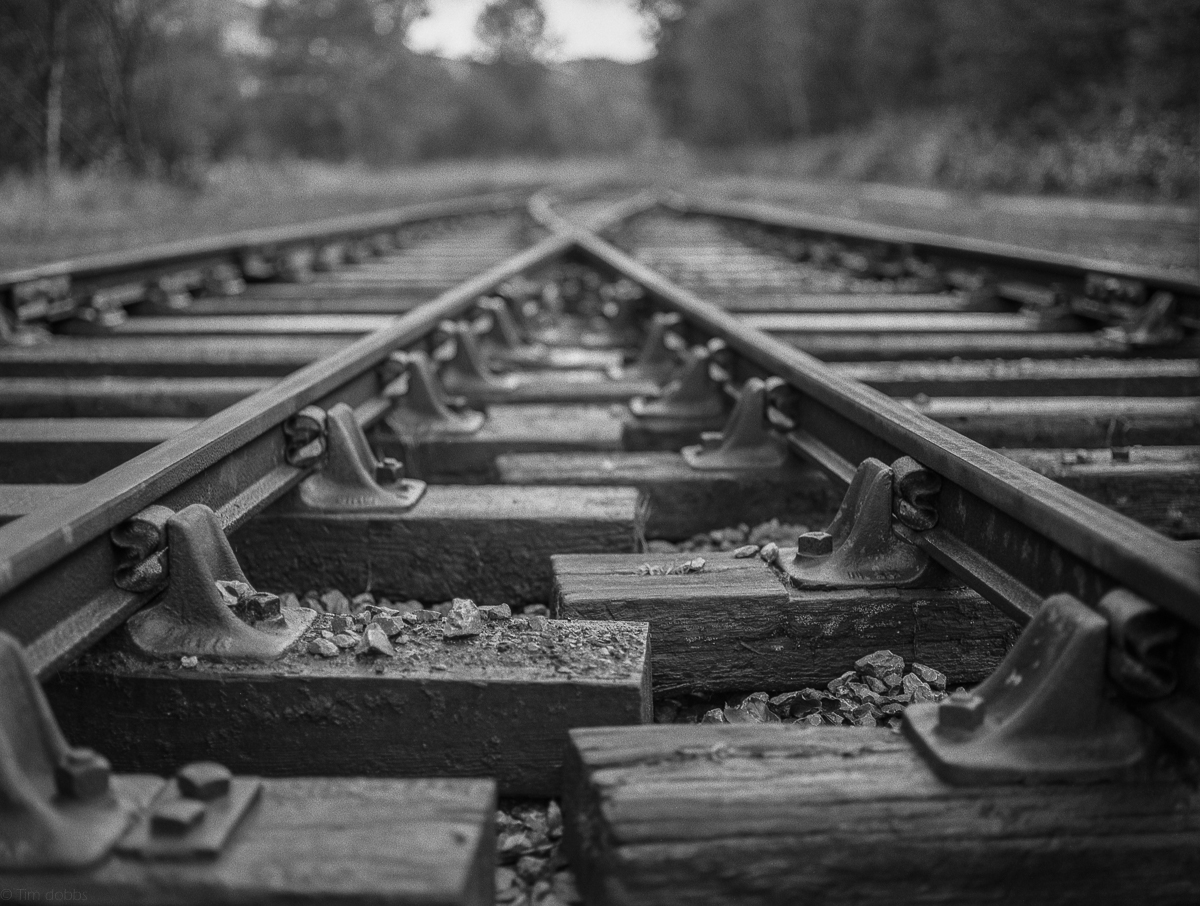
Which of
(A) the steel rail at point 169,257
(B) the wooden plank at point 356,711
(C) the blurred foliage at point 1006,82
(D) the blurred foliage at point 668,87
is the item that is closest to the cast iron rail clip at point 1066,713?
(B) the wooden plank at point 356,711

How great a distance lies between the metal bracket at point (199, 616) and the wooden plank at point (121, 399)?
4.66 ft

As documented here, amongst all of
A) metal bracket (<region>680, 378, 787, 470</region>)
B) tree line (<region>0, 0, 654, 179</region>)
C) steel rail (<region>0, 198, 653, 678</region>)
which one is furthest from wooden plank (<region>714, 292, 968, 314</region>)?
tree line (<region>0, 0, 654, 179</region>)

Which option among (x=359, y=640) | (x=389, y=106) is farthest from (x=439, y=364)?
(x=389, y=106)

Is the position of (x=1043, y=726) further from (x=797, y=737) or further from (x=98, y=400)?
(x=98, y=400)

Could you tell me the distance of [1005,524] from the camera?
Answer: 1486 millimetres

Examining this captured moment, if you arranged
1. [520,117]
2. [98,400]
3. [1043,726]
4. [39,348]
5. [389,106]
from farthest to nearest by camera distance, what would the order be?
1. [520,117]
2. [389,106]
3. [39,348]
4. [98,400]
5. [1043,726]

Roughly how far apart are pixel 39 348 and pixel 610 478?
7.53 feet

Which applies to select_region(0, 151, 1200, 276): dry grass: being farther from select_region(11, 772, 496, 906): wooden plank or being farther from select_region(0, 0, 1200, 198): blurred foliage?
select_region(11, 772, 496, 906): wooden plank

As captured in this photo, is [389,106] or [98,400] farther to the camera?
[389,106]

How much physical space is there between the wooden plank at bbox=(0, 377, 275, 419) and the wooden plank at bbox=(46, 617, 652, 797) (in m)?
1.51

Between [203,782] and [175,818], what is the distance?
0.05 m

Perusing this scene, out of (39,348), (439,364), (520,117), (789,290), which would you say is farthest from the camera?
(520,117)

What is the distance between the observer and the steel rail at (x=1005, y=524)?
117cm

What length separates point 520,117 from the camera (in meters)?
66.8
